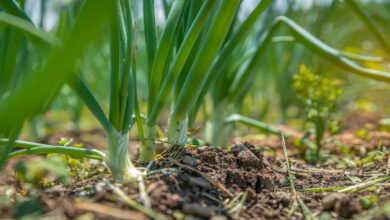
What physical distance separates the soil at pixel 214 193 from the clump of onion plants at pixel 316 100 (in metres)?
0.42

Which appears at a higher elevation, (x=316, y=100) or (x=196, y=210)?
(x=316, y=100)

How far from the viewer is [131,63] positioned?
1277 mm

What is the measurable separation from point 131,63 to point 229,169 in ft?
1.14

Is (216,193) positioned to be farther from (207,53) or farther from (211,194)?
(207,53)

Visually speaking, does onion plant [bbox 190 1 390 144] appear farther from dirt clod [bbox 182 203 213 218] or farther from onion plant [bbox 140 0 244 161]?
dirt clod [bbox 182 203 213 218]

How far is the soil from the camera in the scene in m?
1.02

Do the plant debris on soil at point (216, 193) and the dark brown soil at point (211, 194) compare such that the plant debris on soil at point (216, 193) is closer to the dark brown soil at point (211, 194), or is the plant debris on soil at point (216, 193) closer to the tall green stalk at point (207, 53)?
the dark brown soil at point (211, 194)

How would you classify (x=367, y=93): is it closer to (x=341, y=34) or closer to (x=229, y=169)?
(x=341, y=34)

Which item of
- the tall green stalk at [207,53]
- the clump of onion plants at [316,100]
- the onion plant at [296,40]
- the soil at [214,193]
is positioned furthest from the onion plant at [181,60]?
the clump of onion plants at [316,100]

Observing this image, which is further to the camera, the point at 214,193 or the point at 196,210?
the point at 214,193

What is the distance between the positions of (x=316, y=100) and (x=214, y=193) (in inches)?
37.8

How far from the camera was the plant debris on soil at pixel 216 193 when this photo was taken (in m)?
1.02

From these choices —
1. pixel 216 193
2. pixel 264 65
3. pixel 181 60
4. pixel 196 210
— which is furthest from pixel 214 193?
pixel 264 65

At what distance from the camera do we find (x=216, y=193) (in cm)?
119
